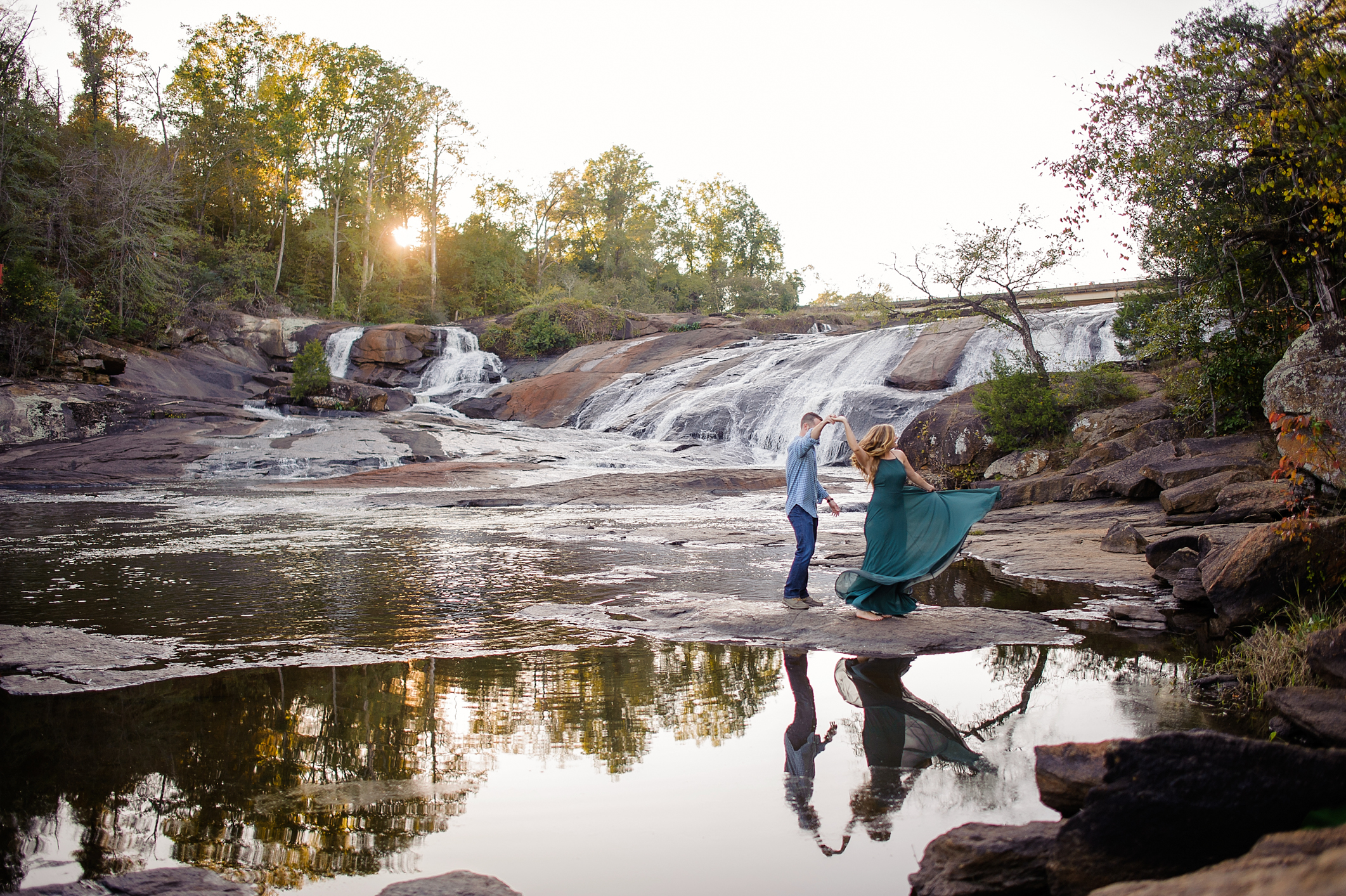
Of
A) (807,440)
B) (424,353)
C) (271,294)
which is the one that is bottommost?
(807,440)

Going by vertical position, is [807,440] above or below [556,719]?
above

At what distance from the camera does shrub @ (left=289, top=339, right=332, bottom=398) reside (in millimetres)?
25844

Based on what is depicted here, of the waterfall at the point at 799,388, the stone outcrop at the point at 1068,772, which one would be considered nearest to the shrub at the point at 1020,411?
the waterfall at the point at 799,388

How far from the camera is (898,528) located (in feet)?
22.3

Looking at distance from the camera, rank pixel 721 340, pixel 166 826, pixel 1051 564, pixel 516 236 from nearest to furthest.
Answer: pixel 166 826 < pixel 1051 564 < pixel 721 340 < pixel 516 236

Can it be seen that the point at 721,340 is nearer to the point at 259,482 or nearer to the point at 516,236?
the point at 259,482

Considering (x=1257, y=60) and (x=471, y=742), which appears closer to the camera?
(x=471, y=742)

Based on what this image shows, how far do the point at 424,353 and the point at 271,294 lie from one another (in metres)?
11.3

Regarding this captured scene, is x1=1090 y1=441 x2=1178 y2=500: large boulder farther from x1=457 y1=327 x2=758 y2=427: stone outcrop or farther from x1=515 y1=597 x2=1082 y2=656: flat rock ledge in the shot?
x1=457 y1=327 x2=758 y2=427: stone outcrop

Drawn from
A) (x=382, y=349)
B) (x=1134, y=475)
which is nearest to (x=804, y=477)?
(x=1134, y=475)

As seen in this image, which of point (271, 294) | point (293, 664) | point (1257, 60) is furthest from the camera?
point (271, 294)

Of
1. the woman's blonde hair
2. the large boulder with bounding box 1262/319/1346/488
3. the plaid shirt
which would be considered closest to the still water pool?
the plaid shirt

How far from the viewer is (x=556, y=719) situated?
442 cm

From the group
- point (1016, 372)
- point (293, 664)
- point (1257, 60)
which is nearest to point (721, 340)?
point (1016, 372)
